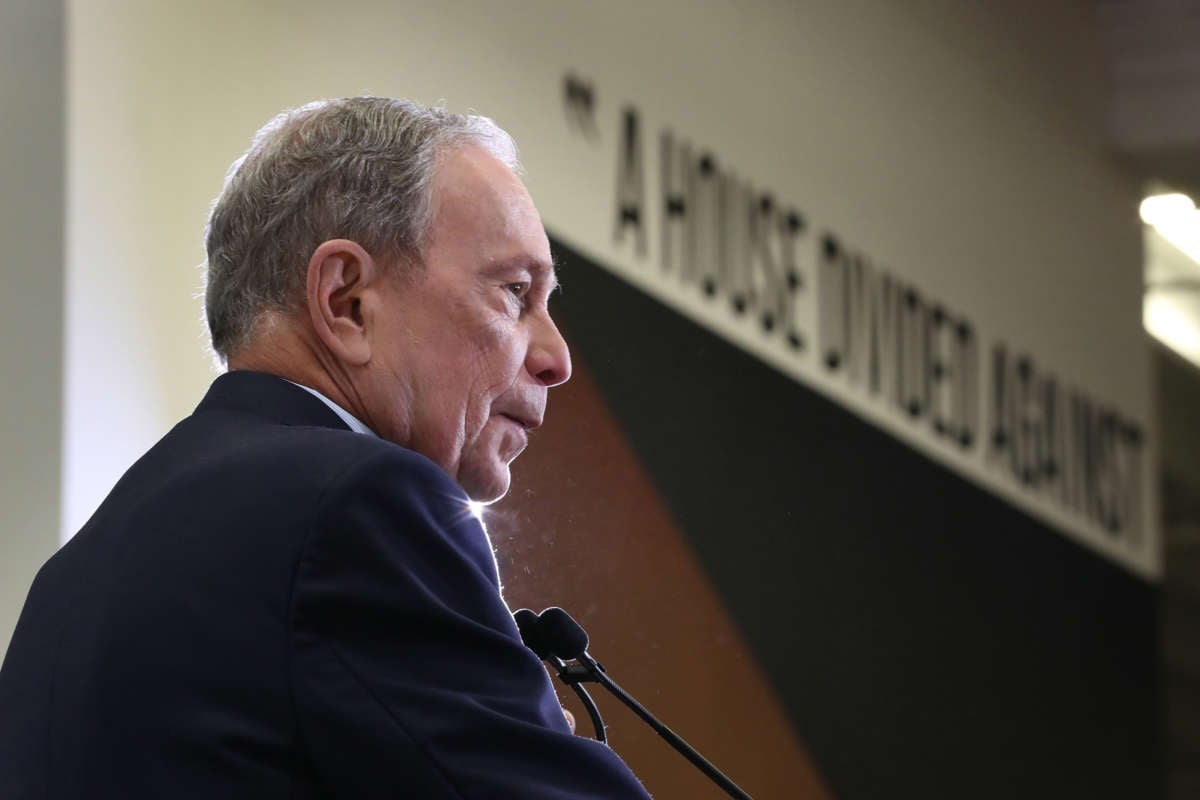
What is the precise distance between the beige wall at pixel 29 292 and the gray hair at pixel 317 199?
1.62 feet

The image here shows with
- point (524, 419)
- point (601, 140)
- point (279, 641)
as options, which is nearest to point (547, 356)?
point (524, 419)

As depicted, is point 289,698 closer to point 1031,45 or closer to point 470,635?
point 470,635

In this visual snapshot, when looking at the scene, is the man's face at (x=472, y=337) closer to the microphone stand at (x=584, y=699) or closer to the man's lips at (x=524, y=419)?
the man's lips at (x=524, y=419)

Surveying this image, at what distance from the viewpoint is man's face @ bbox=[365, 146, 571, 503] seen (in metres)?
0.99

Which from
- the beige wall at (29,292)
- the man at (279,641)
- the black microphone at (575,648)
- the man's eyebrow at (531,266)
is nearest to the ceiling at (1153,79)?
the beige wall at (29,292)

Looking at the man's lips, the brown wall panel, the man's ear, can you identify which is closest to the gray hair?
the man's ear

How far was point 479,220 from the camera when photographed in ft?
3.40

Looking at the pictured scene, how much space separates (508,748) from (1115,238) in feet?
9.95

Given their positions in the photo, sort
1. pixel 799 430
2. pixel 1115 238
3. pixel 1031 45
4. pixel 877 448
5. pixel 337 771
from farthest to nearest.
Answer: pixel 1115 238, pixel 1031 45, pixel 877 448, pixel 799 430, pixel 337 771

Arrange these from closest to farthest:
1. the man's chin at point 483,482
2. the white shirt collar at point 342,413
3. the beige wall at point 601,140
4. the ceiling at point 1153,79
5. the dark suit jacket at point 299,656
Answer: the dark suit jacket at point 299,656 < the white shirt collar at point 342,413 < the man's chin at point 483,482 < the beige wall at point 601,140 < the ceiling at point 1153,79

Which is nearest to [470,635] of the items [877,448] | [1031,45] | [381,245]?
[381,245]

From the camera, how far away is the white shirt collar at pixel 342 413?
3.04ft

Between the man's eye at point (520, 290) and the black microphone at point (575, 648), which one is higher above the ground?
the man's eye at point (520, 290)

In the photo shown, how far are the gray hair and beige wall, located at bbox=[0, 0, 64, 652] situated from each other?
1.62 feet
